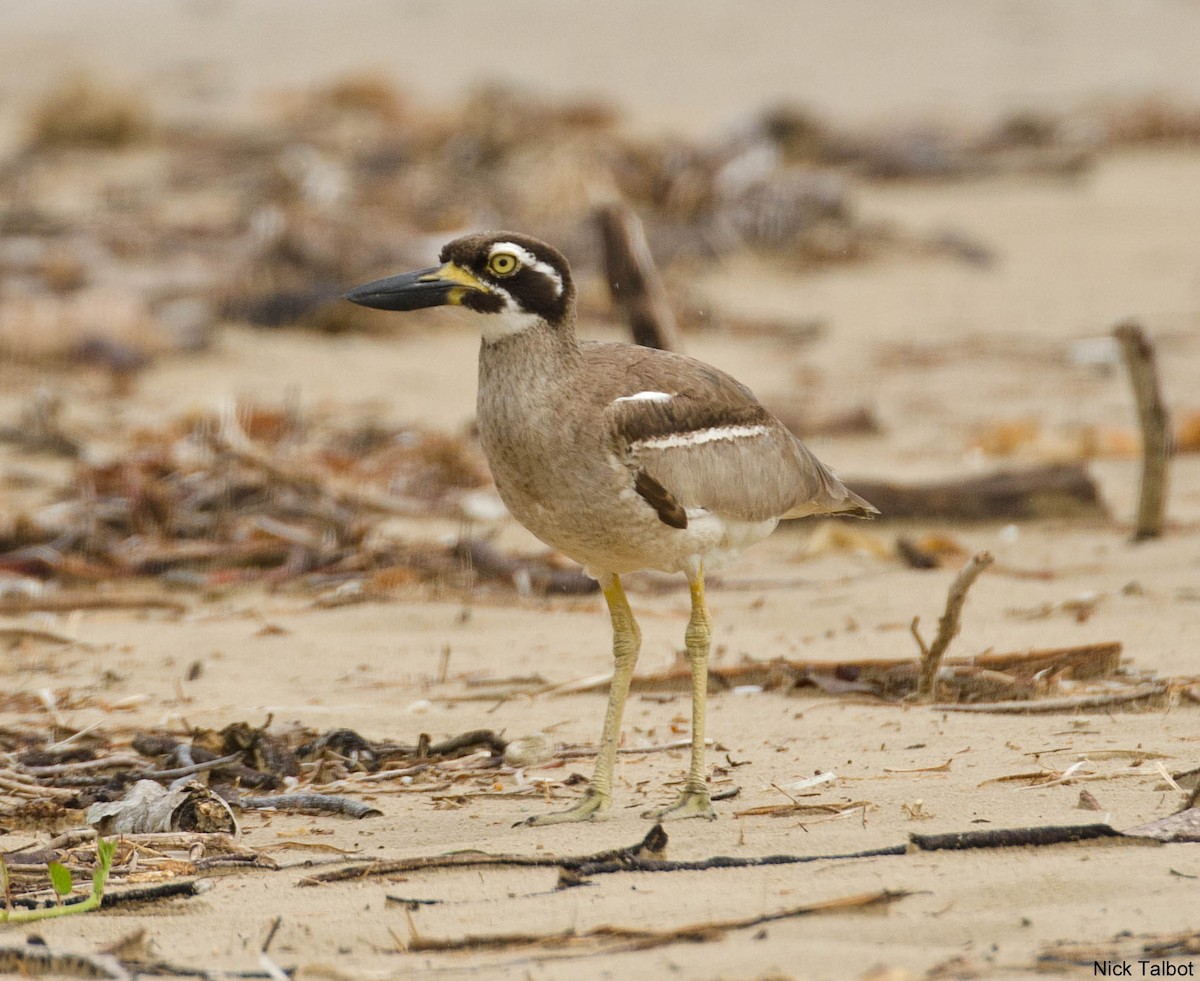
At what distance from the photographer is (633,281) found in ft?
27.7

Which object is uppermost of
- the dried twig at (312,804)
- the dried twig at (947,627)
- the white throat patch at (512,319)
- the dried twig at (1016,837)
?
the white throat patch at (512,319)

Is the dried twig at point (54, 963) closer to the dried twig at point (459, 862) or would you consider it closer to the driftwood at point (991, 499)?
the dried twig at point (459, 862)

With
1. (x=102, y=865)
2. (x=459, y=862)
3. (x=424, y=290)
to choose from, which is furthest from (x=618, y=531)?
(x=102, y=865)

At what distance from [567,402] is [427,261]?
933 cm

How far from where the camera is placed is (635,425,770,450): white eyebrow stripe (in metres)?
4.75

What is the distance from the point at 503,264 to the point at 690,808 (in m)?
1.56

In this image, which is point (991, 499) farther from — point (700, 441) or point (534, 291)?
point (534, 291)

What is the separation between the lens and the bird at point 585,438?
182 inches

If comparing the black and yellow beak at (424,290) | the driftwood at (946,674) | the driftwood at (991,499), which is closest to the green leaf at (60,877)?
the black and yellow beak at (424,290)

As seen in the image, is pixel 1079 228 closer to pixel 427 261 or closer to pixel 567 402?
pixel 427 261

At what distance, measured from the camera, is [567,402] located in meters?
4.67

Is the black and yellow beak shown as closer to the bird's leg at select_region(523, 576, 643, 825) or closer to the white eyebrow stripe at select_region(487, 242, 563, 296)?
the white eyebrow stripe at select_region(487, 242, 563, 296)

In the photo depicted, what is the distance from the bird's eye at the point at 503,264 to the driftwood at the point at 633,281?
12.3 ft

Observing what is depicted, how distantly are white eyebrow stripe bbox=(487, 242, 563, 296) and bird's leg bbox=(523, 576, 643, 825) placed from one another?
0.90 meters
